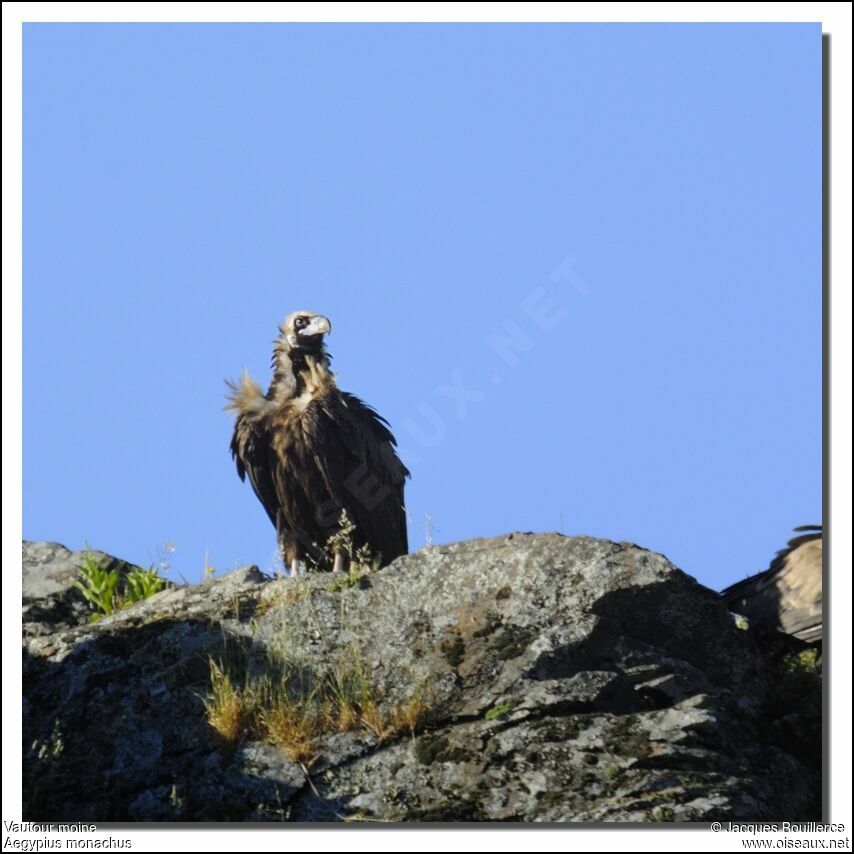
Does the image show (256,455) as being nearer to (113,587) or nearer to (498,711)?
(113,587)

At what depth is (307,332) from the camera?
14.3 meters

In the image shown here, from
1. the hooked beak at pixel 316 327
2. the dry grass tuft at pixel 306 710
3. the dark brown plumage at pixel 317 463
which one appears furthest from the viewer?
the hooked beak at pixel 316 327

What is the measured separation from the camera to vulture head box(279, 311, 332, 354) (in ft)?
46.8

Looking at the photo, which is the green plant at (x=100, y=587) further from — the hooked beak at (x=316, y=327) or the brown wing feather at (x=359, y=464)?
the hooked beak at (x=316, y=327)

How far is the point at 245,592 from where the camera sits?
1072cm

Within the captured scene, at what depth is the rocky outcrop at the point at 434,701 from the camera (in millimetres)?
8977

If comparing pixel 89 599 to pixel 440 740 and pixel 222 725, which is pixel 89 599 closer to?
pixel 222 725

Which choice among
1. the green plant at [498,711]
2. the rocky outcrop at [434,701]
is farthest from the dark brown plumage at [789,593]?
the green plant at [498,711]

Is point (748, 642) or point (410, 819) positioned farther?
point (748, 642)

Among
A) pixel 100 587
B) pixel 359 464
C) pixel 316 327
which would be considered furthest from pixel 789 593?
pixel 316 327

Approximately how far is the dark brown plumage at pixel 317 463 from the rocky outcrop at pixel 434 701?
2.60 metres

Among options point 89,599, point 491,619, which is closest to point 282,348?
point 89,599

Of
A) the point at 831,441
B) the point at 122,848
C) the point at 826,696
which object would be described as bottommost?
the point at 122,848

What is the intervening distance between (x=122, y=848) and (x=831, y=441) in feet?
14.0
